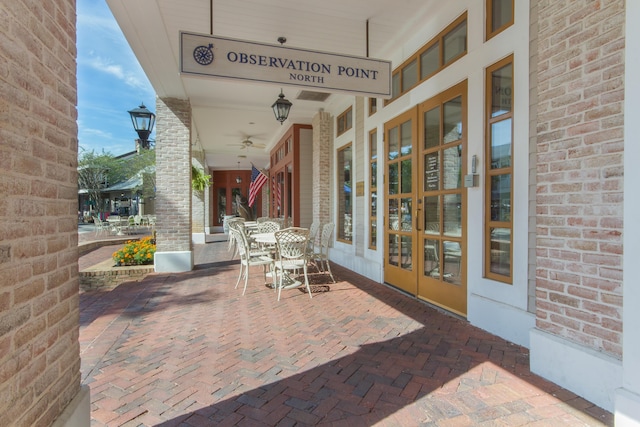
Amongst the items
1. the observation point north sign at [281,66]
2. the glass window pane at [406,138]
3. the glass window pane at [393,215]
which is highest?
the observation point north sign at [281,66]

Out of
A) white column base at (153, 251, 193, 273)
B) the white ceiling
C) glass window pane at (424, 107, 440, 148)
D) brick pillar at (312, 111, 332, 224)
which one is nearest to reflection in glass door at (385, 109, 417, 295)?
glass window pane at (424, 107, 440, 148)

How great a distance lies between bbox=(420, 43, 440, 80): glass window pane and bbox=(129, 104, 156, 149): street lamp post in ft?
14.6

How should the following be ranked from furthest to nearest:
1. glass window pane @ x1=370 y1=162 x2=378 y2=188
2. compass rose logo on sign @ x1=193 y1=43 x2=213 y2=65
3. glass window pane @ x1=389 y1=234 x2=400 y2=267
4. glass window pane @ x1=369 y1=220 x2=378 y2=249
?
glass window pane @ x1=369 y1=220 x2=378 y2=249
glass window pane @ x1=370 y1=162 x2=378 y2=188
glass window pane @ x1=389 y1=234 x2=400 y2=267
compass rose logo on sign @ x1=193 y1=43 x2=213 y2=65

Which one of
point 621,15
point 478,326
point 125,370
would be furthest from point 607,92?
point 125,370

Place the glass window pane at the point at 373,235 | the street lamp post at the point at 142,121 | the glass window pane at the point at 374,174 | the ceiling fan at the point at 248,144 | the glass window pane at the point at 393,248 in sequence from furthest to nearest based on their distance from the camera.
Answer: the ceiling fan at the point at 248,144, the street lamp post at the point at 142,121, the glass window pane at the point at 373,235, the glass window pane at the point at 374,174, the glass window pane at the point at 393,248

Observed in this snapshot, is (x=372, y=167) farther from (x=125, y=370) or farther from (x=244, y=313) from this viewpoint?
(x=125, y=370)

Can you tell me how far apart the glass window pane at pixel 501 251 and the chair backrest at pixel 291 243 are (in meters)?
2.33

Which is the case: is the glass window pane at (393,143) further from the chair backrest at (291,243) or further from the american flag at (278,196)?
the american flag at (278,196)

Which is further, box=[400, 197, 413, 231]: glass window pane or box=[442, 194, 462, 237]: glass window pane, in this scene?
box=[400, 197, 413, 231]: glass window pane

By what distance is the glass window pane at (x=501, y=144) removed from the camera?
2.97m

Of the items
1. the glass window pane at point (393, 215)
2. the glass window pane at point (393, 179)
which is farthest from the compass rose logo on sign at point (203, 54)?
the glass window pane at point (393, 215)

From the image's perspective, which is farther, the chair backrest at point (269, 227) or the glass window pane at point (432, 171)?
the chair backrest at point (269, 227)

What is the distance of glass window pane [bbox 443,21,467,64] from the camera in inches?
140

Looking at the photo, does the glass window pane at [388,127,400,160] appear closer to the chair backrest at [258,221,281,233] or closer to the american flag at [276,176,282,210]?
the chair backrest at [258,221,281,233]
